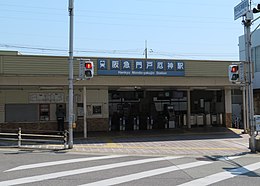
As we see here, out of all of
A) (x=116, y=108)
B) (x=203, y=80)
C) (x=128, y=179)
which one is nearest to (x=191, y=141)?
(x=203, y=80)

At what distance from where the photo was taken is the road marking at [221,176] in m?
8.30

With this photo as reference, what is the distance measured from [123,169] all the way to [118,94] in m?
14.6

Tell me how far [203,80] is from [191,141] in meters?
4.62

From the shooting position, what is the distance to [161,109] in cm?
2581

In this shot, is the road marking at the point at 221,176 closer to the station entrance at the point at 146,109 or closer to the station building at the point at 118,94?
the station building at the point at 118,94

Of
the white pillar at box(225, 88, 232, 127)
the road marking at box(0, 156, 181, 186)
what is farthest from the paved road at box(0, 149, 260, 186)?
the white pillar at box(225, 88, 232, 127)

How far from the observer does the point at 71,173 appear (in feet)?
31.2

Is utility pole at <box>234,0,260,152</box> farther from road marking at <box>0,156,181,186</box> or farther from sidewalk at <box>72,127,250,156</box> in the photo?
road marking at <box>0,156,181,186</box>

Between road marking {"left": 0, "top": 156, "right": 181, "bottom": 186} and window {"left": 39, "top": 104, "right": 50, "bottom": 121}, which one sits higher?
window {"left": 39, "top": 104, "right": 50, "bottom": 121}

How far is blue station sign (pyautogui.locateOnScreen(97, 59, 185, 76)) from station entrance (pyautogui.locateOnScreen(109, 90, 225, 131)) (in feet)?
18.0

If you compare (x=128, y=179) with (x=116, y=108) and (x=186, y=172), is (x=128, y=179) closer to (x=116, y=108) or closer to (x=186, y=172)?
(x=186, y=172)

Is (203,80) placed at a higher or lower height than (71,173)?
higher

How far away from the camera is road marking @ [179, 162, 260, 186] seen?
830cm

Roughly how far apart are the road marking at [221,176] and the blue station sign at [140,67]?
9.64 m
